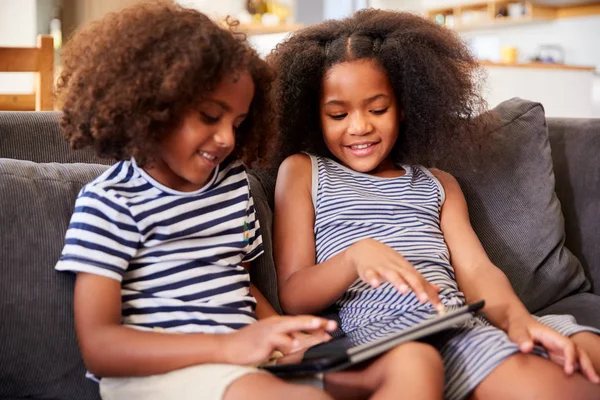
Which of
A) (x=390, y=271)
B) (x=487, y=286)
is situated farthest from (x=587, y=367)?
(x=390, y=271)

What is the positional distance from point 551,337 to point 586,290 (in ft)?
1.95

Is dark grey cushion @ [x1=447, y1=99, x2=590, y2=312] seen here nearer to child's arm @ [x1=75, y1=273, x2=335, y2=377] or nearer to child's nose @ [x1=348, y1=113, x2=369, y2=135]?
child's nose @ [x1=348, y1=113, x2=369, y2=135]

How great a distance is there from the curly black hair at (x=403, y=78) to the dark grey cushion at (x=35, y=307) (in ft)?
1.72

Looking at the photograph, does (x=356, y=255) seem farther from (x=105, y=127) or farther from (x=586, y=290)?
(x=586, y=290)

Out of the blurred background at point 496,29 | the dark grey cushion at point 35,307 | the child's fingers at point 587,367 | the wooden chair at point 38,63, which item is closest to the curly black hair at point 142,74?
the dark grey cushion at point 35,307

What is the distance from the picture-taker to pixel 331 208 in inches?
55.1

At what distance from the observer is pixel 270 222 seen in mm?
1388

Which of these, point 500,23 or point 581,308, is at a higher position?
point 500,23

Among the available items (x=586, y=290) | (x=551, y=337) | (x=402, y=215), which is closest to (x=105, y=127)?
(x=402, y=215)

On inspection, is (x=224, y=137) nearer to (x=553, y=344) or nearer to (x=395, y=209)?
(x=395, y=209)

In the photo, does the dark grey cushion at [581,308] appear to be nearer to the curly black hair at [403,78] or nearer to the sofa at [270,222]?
the sofa at [270,222]

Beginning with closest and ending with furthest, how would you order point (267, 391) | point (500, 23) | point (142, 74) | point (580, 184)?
1. point (267, 391)
2. point (142, 74)
3. point (580, 184)
4. point (500, 23)

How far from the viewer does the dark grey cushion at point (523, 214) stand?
5.20ft

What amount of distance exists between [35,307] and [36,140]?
393 mm
